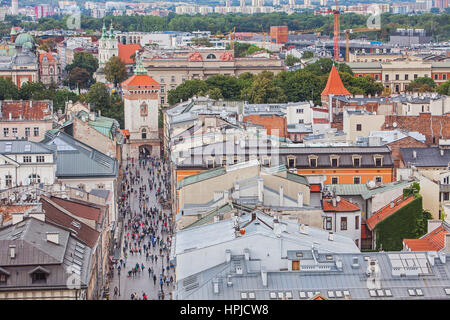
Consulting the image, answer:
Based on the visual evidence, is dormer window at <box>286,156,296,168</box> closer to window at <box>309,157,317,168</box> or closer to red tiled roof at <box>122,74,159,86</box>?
window at <box>309,157,317,168</box>

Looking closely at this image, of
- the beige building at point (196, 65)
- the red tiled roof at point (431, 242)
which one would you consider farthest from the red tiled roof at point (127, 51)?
the red tiled roof at point (431, 242)

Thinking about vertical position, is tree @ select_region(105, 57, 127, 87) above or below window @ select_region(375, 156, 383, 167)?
below

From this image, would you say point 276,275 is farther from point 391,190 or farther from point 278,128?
point 278,128

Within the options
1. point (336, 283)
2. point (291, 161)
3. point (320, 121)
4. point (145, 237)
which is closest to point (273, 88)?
point (320, 121)

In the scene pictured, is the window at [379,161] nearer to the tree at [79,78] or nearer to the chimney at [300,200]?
the chimney at [300,200]

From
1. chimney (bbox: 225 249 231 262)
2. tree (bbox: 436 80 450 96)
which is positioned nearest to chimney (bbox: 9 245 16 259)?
chimney (bbox: 225 249 231 262)

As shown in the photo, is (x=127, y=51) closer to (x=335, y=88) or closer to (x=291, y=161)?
(x=335, y=88)

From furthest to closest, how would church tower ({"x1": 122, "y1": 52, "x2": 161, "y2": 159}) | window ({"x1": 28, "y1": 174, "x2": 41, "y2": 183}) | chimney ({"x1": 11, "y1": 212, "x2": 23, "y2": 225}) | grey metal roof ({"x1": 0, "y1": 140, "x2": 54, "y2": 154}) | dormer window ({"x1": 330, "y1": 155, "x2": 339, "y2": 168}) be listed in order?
1. church tower ({"x1": 122, "y1": 52, "x2": 161, "y2": 159})
2. dormer window ({"x1": 330, "y1": 155, "x2": 339, "y2": 168})
3. grey metal roof ({"x1": 0, "y1": 140, "x2": 54, "y2": 154})
4. window ({"x1": 28, "y1": 174, "x2": 41, "y2": 183})
5. chimney ({"x1": 11, "y1": 212, "x2": 23, "y2": 225})
